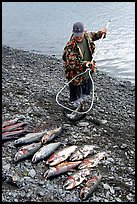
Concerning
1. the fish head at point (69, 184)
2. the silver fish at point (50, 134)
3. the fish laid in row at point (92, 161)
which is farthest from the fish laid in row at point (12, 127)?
the fish head at point (69, 184)

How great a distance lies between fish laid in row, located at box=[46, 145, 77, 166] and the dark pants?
1.61 metres

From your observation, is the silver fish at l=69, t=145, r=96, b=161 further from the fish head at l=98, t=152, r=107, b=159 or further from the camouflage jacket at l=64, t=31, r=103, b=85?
the camouflage jacket at l=64, t=31, r=103, b=85

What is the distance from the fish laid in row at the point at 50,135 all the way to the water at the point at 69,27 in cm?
889

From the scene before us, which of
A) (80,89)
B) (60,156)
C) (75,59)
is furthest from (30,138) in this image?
(75,59)

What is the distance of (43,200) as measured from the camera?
621 centimetres

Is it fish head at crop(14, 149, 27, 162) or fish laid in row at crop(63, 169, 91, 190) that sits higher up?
fish head at crop(14, 149, 27, 162)

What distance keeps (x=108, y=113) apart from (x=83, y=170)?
11.5 feet

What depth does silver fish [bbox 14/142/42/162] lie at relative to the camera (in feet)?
23.0

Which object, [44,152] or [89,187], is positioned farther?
[44,152]

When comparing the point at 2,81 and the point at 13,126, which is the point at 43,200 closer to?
the point at 13,126

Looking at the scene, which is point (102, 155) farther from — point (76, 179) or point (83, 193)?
point (83, 193)

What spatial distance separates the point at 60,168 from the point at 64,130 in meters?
1.73

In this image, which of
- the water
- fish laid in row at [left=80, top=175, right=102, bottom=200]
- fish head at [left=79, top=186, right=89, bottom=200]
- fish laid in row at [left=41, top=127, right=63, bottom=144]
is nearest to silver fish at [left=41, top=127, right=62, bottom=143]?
fish laid in row at [left=41, top=127, right=63, bottom=144]

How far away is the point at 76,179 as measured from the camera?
6621 millimetres
